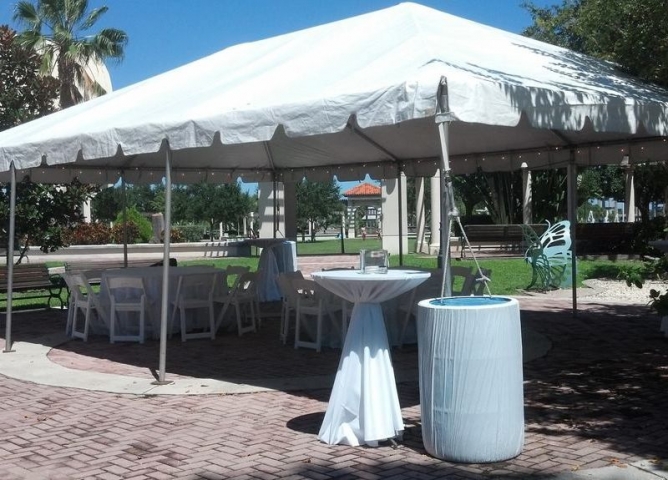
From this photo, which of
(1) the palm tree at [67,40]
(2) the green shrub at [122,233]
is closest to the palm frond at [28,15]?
(1) the palm tree at [67,40]

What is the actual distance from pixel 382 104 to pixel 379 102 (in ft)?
0.11

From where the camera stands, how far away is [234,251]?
1217 inches

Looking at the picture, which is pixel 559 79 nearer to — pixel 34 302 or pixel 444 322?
pixel 444 322

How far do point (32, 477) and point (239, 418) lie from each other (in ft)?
5.71

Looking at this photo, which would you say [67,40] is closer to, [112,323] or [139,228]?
[139,228]

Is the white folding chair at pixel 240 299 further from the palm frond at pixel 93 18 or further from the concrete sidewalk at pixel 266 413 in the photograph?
the palm frond at pixel 93 18

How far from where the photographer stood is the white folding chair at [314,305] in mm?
8898

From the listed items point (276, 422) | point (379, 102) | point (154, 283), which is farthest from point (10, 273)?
point (379, 102)

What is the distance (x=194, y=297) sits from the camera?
10062mm

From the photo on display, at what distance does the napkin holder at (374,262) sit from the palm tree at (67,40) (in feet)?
84.2

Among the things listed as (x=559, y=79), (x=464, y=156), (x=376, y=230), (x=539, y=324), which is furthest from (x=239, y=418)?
(x=376, y=230)

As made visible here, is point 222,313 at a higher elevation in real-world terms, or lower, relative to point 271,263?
lower

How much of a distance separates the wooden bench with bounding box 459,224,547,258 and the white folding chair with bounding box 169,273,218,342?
56.5ft

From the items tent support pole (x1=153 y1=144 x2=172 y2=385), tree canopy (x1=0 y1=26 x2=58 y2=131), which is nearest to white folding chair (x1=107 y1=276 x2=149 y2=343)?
tent support pole (x1=153 y1=144 x2=172 y2=385)
